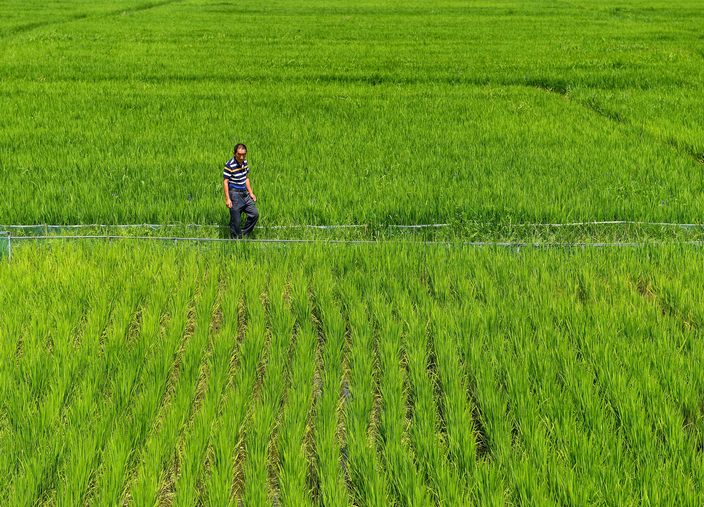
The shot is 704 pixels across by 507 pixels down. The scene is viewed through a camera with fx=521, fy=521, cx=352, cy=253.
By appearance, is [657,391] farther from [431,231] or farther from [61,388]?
[61,388]

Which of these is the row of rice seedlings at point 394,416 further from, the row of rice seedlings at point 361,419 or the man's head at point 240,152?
→ the man's head at point 240,152

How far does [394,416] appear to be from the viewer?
2502 mm

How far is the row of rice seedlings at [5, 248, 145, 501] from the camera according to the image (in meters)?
2.12

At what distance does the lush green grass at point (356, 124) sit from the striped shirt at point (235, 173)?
0.71 m

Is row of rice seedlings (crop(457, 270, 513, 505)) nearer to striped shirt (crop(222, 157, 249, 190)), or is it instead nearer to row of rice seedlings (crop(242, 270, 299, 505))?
row of rice seedlings (crop(242, 270, 299, 505))

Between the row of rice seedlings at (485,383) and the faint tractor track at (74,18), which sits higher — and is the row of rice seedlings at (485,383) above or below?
below

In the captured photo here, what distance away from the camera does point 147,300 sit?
3717 mm

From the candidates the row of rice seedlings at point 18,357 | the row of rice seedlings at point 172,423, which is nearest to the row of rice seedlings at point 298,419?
the row of rice seedlings at point 172,423

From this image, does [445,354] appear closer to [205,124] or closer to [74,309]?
[74,309]

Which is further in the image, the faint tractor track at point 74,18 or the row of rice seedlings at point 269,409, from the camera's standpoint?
the faint tractor track at point 74,18

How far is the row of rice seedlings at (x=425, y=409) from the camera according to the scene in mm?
2100

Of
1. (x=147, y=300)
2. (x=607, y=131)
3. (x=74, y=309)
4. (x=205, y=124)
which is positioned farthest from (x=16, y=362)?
(x=607, y=131)

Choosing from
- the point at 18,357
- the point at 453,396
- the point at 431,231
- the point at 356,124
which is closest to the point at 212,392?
the point at 453,396

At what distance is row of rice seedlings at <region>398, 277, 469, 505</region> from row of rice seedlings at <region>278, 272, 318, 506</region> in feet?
1.66
